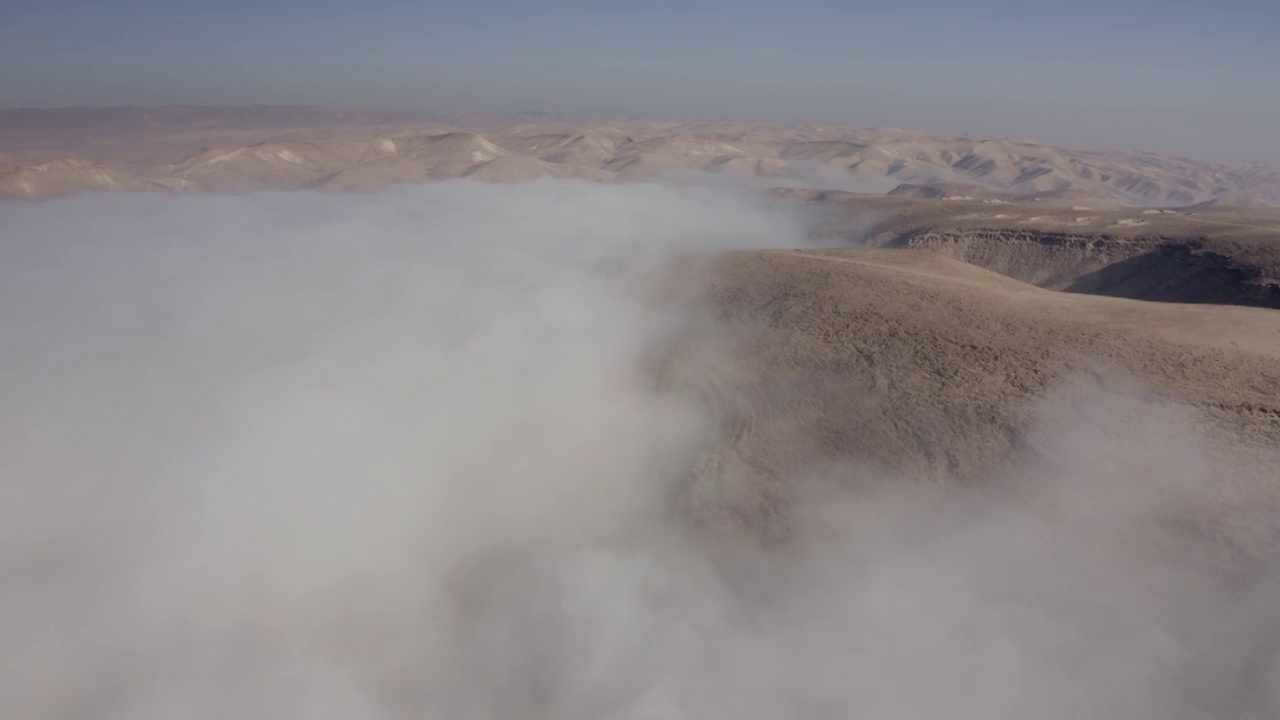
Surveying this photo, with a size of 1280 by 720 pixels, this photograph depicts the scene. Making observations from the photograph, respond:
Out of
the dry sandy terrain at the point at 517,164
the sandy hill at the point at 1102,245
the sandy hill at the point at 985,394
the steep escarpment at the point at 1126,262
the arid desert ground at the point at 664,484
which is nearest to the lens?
the arid desert ground at the point at 664,484

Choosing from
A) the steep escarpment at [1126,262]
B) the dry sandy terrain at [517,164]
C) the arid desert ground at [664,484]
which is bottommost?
the arid desert ground at [664,484]

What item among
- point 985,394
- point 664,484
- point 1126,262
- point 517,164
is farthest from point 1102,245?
point 517,164

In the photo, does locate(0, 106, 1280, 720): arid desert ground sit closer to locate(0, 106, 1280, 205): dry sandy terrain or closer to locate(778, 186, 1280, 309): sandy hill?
locate(778, 186, 1280, 309): sandy hill

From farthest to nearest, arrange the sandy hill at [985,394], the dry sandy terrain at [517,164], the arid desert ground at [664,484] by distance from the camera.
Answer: the dry sandy terrain at [517,164], the sandy hill at [985,394], the arid desert ground at [664,484]

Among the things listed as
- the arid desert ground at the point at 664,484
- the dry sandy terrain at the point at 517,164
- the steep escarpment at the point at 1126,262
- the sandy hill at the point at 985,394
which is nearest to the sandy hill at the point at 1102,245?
the steep escarpment at the point at 1126,262

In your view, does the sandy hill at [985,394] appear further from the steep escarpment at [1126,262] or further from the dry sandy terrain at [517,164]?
the dry sandy terrain at [517,164]

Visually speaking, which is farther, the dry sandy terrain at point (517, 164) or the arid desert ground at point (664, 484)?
the dry sandy terrain at point (517, 164)

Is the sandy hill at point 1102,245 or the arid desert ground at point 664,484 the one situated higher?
the sandy hill at point 1102,245

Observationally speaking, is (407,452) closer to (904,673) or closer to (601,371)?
(601,371)

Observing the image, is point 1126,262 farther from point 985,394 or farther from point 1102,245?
point 985,394
